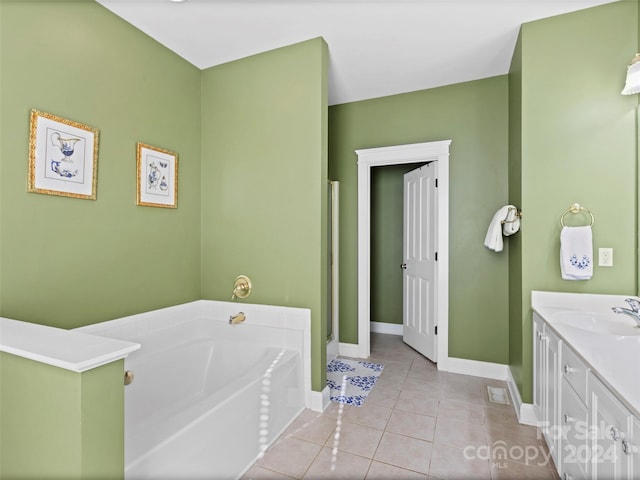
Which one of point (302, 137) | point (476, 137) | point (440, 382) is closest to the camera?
point (302, 137)

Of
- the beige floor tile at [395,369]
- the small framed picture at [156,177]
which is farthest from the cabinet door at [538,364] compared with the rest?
the small framed picture at [156,177]

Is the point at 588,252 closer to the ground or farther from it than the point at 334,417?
farther from it

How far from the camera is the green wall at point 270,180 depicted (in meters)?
2.47

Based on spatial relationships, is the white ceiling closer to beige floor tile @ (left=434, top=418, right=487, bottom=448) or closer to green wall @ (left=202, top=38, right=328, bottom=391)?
green wall @ (left=202, top=38, right=328, bottom=391)

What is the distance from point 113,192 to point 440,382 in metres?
2.90

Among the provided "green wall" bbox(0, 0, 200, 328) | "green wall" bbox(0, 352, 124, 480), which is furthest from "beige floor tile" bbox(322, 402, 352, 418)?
"green wall" bbox(0, 352, 124, 480)

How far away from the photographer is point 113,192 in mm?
2191

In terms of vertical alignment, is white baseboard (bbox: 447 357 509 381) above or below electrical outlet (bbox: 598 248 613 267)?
below

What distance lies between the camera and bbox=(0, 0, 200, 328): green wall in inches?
67.4

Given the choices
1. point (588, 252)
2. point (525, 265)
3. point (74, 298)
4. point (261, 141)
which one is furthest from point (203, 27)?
point (588, 252)

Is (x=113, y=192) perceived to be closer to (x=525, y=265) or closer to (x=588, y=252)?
(x=525, y=265)

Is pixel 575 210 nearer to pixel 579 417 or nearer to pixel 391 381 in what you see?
pixel 579 417

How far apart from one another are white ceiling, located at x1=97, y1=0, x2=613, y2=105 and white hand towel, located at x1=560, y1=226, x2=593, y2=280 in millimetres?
1397

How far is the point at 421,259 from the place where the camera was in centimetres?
356
